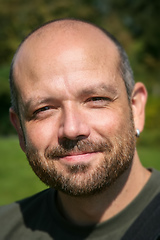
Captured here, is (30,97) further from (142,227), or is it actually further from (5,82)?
(5,82)

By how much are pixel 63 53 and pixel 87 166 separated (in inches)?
31.5

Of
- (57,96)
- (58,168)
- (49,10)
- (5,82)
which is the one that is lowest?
(58,168)

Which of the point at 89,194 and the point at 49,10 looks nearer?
the point at 89,194

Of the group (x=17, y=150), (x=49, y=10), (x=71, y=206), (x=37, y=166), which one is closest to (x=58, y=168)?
(x=37, y=166)

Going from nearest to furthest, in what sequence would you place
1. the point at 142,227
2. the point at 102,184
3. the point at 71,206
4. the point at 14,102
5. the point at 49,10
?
the point at 142,227
the point at 102,184
the point at 71,206
the point at 14,102
the point at 49,10

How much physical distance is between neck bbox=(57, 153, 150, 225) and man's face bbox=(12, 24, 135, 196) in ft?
0.39

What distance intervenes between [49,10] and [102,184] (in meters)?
26.0

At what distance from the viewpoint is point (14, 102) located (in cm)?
298

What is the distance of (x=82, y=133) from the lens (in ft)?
7.92

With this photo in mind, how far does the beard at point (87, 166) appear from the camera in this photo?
2.45 m

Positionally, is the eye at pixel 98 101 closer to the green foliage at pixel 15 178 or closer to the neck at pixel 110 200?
the neck at pixel 110 200

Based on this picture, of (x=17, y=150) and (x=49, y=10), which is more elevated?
(x=49, y=10)

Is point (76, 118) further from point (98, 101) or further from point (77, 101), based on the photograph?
point (98, 101)

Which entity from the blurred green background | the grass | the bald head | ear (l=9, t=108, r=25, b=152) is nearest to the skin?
the bald head
